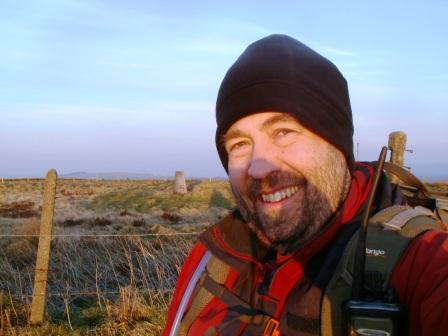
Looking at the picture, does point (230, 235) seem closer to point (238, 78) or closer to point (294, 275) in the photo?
point (294, 275)

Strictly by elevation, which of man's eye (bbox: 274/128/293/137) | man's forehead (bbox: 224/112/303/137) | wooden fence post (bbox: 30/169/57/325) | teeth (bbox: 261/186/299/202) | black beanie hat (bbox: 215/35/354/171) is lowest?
wooden fence post (bbox: 30/169/57/325)

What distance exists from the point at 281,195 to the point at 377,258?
0.51 meters

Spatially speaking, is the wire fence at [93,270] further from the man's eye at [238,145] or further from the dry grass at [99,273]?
the man's eye at [238,145]

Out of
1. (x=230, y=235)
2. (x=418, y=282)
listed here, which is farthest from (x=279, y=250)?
(x=418, y=282)

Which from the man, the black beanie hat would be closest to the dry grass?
the man

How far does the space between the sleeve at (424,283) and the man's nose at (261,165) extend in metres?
0.58

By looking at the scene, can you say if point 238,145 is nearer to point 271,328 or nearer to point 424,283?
point 271,328

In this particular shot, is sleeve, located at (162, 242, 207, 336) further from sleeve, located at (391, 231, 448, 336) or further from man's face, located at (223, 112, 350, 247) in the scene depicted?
sleeve, located at (391, 231, 448, 336)

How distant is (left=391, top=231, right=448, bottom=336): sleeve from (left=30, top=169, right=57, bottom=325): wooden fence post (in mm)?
5184

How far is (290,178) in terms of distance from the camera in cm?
166

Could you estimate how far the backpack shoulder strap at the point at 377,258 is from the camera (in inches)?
47.5

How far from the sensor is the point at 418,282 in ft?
3.87

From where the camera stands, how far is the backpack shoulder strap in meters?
1.21

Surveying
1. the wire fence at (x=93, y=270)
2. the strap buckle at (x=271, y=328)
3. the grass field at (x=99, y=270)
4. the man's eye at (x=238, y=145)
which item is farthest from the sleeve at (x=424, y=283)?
the wire fence at (x=93, y=270)
